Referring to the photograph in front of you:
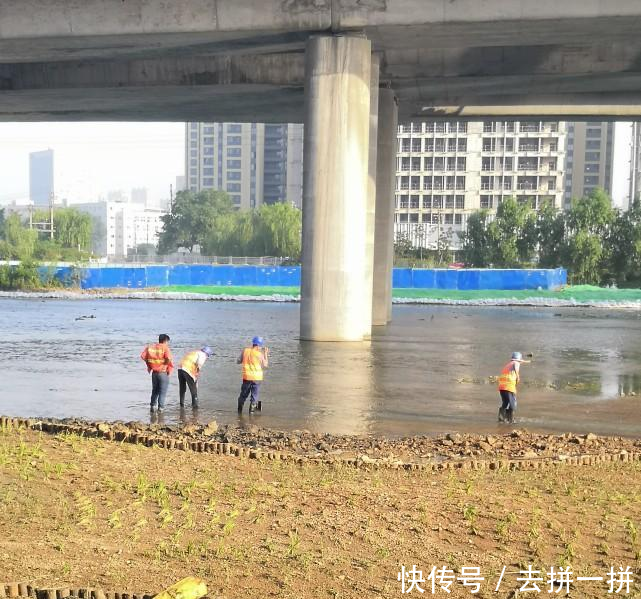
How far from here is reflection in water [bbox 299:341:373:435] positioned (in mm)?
19109

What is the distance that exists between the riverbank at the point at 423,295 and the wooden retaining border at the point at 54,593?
59.3 metres

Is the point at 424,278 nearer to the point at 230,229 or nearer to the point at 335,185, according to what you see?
the point at 335,185

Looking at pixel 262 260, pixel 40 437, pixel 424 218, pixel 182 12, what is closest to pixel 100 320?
pixel 182 12

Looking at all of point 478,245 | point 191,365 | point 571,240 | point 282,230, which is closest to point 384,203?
point 191,365

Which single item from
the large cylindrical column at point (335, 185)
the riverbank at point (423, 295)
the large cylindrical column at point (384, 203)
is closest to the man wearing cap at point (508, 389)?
the large cylindrical column at point (335, 185)

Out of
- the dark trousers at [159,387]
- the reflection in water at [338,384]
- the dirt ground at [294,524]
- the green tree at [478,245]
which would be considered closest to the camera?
the dirt ground at [294,524]

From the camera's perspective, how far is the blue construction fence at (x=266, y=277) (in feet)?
250

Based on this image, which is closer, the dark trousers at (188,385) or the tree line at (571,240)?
the dark trousers at (188,385)

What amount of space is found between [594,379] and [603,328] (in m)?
21.3

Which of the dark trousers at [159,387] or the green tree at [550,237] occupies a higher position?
the green tree at [550,237]

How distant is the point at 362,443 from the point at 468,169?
533 feet

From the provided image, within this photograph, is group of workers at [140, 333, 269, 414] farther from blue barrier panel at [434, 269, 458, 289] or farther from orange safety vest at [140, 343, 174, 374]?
blue barrier panel at [434, 269, 458, 289]

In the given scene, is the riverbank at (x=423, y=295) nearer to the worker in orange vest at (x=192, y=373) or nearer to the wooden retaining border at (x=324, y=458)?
the worker in orange vest at (x=192, y=373)

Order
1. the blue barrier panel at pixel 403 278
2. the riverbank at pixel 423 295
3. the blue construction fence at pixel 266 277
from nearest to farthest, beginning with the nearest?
the riverbank at pixel 423 295, the blue construction fence at pixel 266 277, the blue barrier panel at pixel 403 278
